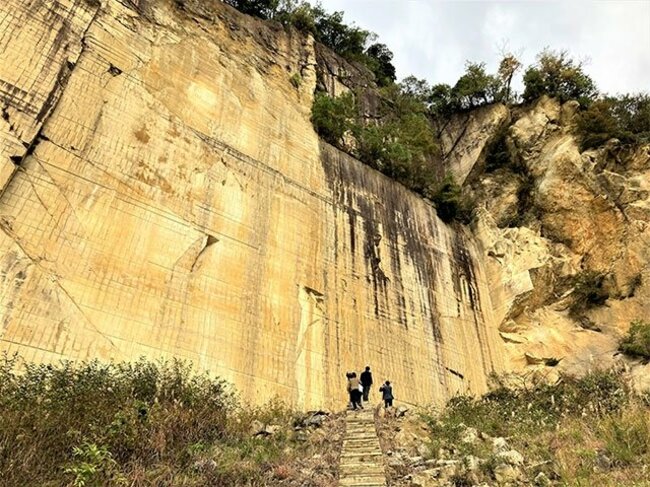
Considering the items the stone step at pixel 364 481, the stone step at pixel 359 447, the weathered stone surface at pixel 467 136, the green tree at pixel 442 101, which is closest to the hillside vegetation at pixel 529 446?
the stone step at pixel 364 481

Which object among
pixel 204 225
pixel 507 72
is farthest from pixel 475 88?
pixel 204 225

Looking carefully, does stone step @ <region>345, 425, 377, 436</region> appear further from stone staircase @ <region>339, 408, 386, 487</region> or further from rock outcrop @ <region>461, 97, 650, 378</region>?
rock outcrop @ <region>461, 97, 650, 378</region>

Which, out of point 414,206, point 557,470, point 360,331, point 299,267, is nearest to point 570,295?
point 414,206

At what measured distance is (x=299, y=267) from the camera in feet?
37.8

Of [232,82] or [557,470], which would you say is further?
[232,82]

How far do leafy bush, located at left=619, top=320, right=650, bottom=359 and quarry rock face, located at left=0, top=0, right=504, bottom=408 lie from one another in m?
2.91

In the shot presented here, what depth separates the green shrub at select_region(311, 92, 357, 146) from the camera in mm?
14266

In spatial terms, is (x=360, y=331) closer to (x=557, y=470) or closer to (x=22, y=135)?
(x=557, y=470)

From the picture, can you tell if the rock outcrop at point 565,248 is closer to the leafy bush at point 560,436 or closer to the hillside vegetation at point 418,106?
the hillside vegetation at point 418,106

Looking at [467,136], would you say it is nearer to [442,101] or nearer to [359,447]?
[442,101]

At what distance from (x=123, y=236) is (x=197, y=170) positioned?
221 centimetres

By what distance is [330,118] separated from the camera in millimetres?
14336

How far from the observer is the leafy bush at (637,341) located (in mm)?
13227

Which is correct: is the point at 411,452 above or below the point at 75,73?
below
